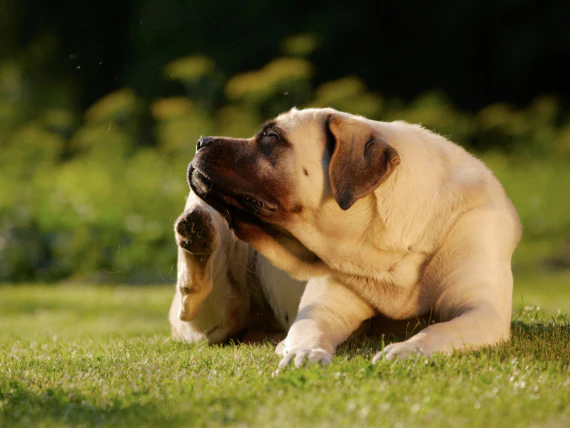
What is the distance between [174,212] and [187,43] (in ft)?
18.3

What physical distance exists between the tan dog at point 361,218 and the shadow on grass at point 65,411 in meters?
1.03

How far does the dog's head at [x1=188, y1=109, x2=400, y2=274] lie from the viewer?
3.97 meters

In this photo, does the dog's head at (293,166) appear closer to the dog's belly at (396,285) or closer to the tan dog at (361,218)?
the tan dog at (361,218)

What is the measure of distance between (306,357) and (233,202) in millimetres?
888

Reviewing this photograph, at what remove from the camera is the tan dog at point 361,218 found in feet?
13.1

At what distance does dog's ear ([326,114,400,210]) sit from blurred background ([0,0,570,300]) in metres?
5.50

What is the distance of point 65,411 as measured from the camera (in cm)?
300

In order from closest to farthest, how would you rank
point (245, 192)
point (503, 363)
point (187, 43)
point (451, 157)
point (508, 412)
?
point (508, 412) < point (503, 363) < point (245, 192) < point (451, 157) < point (187, 43)

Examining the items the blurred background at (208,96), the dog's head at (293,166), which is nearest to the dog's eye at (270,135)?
the dog's head at (293,166)

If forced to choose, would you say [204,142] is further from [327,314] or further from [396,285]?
[396,285]

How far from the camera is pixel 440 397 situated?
291 centimetres

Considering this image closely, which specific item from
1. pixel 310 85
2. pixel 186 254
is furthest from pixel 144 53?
pixel 186 254

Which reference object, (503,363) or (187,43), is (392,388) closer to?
(503,363)

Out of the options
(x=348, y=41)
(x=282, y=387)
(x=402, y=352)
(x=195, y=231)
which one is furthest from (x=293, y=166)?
(x=348, y=41)
